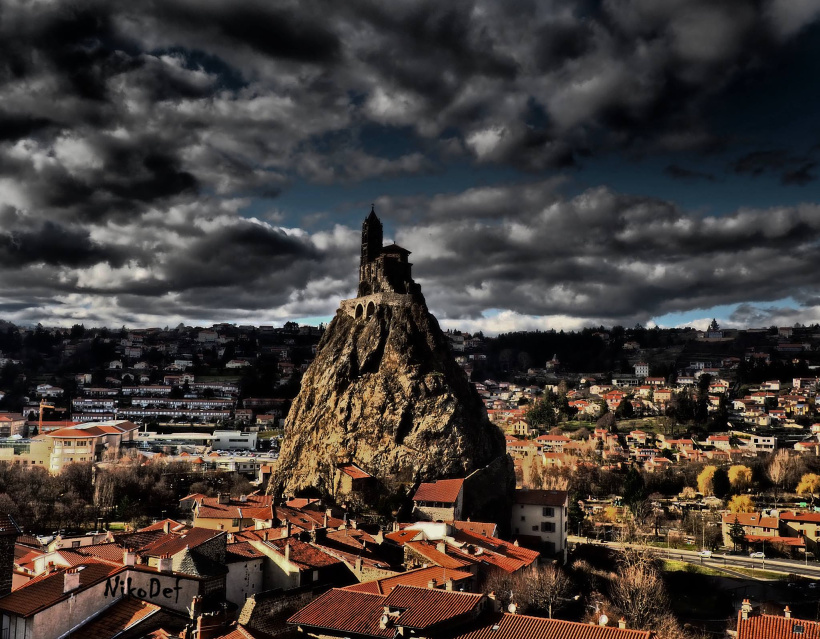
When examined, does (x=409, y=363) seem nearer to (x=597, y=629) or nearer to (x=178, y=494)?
(x=178, y=494)

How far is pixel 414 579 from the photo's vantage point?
2359 cm

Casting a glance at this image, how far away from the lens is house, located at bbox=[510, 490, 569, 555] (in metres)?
48.0

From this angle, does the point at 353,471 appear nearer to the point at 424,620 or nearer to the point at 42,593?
the point at 424,620

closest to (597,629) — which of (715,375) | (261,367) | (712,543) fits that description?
(712,543)

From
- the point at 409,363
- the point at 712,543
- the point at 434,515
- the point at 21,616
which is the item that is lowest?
the point at 712,543

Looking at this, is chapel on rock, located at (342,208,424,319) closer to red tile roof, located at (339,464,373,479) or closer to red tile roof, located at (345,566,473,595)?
red tile roof, located at (339,464,373,479)

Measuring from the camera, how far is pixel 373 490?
2117 inches

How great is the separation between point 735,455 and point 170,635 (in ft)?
283

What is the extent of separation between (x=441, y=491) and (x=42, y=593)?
1319 inches

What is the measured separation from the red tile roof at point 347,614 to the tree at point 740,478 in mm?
69042

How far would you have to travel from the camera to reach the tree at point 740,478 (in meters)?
77.5

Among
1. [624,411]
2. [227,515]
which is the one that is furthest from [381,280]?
[624,411]

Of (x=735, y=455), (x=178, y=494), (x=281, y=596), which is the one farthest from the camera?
(x=735, y=455)

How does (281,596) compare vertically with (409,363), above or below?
below
